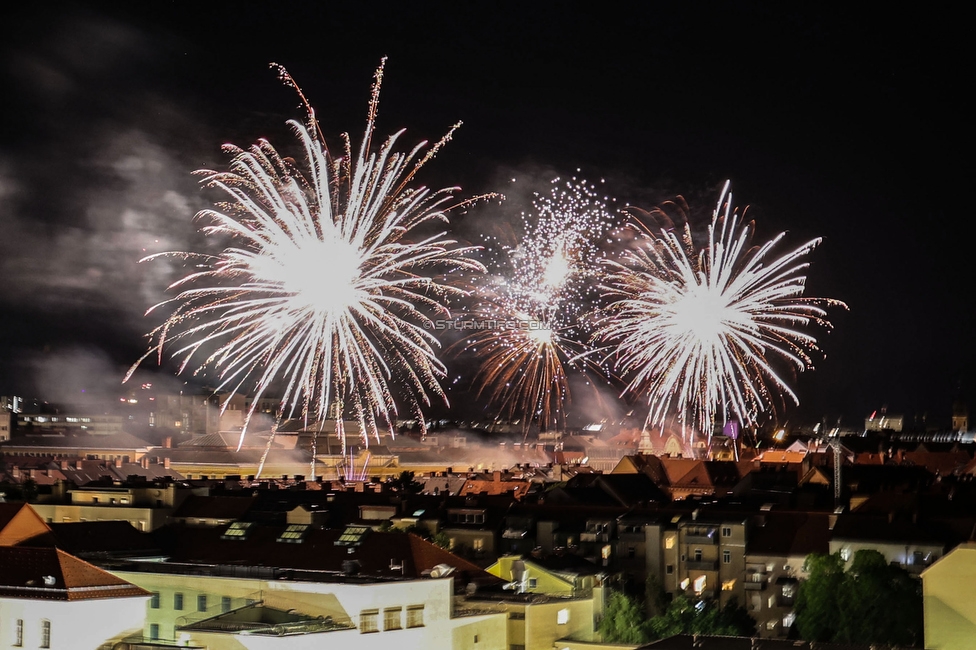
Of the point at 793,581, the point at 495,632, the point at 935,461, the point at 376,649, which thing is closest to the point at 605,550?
the point at 793,581

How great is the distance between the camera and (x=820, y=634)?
16.7 metres

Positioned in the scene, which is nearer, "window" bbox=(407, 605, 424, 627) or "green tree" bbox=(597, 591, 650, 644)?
"window" bbox=(407, 605, 424, 627)

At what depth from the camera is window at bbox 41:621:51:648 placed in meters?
13.2

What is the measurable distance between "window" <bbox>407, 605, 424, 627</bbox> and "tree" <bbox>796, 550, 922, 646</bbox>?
5.58 m

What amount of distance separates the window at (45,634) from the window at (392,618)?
11.5ft

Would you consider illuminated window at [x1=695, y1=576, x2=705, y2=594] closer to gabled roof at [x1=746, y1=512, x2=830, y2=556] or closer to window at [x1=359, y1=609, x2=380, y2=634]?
gabled roof at [x1=746, y1=512, x2=830, y2=556]

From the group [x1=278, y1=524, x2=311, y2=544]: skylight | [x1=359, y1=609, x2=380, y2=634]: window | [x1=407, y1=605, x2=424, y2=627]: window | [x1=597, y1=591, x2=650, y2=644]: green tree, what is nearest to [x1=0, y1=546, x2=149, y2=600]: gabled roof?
[x1=359, y1=609, x2=380, y2=634]: window

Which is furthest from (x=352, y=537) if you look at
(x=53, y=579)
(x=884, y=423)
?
(x=884, y=423)

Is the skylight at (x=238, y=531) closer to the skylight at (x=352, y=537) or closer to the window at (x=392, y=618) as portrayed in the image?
the skylight at (x=352, y=537)

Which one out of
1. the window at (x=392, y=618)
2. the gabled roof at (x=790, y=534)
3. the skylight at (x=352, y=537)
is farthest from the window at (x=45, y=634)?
the gabled roof at (x=790, y=534)

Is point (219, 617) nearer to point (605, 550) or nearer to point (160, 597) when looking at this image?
point (160, 597)

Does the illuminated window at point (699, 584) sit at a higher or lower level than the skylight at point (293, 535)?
lower

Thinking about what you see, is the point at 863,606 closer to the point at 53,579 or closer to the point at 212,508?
the point at 53,579

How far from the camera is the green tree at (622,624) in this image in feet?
51.8
